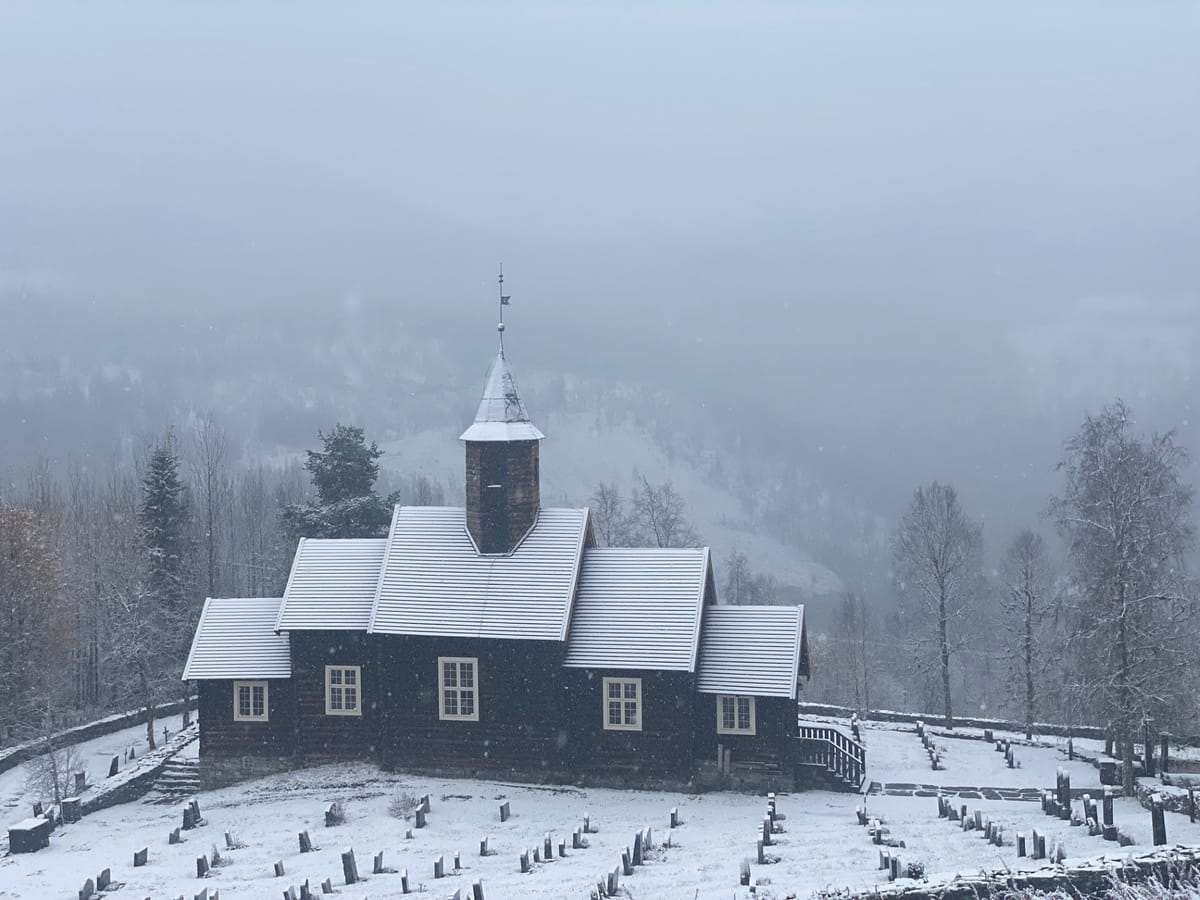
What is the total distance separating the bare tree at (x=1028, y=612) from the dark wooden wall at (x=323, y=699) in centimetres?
2311

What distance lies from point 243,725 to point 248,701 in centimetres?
77

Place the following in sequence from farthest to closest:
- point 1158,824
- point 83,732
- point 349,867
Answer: point 83,732 < point 349,867 < point 1158,824

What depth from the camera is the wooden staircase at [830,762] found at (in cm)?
3275

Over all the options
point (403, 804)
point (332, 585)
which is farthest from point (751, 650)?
point (332, 585)

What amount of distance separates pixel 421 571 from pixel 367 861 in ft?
36.1

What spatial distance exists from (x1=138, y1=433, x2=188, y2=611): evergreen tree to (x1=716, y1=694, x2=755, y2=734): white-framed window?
26991 mm

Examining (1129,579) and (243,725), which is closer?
(1129,579)

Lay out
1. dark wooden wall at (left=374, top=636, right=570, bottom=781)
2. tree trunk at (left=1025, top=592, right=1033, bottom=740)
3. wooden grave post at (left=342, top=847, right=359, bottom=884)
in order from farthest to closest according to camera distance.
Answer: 1. tree trunk at (left=1025, top=592, right=1033, bottom=740)
2. dark wooden wall at (left=374, top=636, right=570, bottom=781)
3. wooden grave post at (left=342, top=847, right=359, bottom=884)

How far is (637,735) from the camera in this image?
109ft

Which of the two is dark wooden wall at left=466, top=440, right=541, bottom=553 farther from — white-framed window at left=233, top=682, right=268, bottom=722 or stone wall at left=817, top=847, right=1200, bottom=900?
stone wall at left=817, top=847, right=1200, bottom=900

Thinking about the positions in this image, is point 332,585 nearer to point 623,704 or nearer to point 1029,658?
point 623,704

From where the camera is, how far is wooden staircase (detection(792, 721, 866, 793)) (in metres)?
32.8

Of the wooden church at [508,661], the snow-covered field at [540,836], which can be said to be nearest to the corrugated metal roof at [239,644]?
the wooden church at [508,661]

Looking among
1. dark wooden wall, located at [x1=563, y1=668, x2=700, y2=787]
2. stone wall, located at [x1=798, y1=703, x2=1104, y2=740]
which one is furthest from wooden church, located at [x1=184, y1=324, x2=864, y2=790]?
stone wall, located at [x1=798, y1=703, x2=1104, y2=740]
